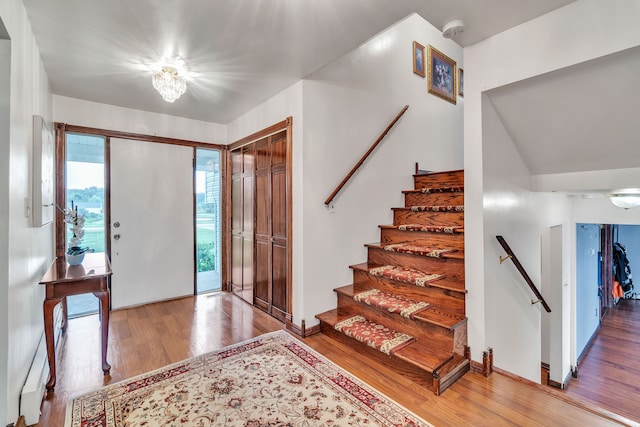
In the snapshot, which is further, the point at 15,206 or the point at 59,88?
the point at 59,88

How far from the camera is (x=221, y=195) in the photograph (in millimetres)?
4379

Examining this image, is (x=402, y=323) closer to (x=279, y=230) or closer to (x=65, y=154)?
(x=279, y=230)

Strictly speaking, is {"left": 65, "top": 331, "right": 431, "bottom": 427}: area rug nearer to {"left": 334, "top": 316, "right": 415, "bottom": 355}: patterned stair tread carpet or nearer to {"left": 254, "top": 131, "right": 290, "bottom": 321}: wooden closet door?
{"left": 334, "top": 316, "right": 415, "bottom": 355}: patterned stair tread carpet

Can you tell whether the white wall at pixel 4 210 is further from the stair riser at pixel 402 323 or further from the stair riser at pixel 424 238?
the stair riser at pixel 424 238

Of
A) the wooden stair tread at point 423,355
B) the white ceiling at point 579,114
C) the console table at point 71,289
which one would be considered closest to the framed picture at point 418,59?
the white ceiling at point 579,114

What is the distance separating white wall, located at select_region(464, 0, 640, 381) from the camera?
5.47 feet

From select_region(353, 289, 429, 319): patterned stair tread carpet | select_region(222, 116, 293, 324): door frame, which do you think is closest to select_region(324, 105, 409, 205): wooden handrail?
select_region(222, 116, 293, 324): door frame

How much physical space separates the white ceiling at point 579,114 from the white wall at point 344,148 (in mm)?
1400

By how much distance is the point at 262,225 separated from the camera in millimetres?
3527

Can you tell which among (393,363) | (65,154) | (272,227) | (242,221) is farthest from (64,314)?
(393,363)

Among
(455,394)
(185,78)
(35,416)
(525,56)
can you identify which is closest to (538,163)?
(525,56)

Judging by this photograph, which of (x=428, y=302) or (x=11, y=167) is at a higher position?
(x=11, y=167)

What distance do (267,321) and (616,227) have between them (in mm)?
8581

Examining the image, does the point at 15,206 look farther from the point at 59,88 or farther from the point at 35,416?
the point at 59,88
